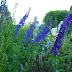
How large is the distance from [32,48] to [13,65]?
50 cm

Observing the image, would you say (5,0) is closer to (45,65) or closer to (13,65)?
(13,65)

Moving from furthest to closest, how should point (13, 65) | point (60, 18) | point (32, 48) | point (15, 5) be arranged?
point (60, 18) → point (15, 5) → point (32, 48) → point (13, 65)

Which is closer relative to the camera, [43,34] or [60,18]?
[43,34]

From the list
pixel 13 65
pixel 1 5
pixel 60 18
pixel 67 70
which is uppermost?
pixel 60 18

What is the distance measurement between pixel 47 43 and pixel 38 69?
0.73 m

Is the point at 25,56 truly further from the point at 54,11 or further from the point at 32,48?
the point at 54,11

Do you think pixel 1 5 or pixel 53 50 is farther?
pixel 1 5

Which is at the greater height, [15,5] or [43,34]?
[15,5]

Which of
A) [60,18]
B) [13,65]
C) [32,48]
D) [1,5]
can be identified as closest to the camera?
[13,65]

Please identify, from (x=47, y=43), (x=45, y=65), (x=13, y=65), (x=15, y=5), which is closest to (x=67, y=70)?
(x=45, y=65)

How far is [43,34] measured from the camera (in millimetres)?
2709

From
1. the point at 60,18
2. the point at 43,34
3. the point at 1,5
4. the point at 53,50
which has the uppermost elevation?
the point at 60,18

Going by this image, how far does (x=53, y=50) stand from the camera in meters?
2.47

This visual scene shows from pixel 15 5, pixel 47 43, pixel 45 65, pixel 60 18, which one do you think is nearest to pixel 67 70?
pixel 45 65
